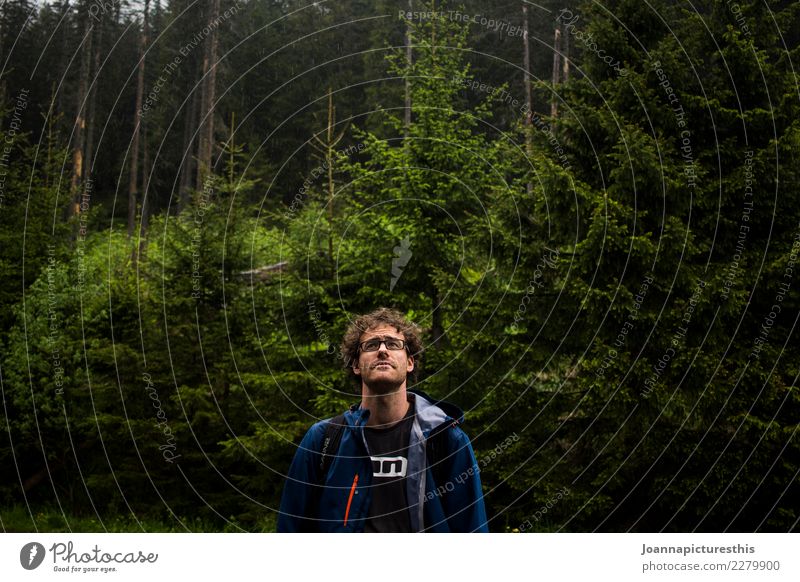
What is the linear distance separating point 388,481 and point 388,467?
0.09 m

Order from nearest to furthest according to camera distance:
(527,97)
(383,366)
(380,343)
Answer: (383,366) < (380,343) < (527,97)

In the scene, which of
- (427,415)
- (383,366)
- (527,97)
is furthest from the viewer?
(527,97)

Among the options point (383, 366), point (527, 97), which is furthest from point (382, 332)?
point (527, 97)

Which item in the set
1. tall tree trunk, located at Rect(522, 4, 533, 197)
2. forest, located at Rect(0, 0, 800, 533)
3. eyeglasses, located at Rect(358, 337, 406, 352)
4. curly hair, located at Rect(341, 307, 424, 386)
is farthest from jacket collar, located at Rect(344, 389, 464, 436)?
tall tree trunk, located at Rect(522, 4, 533, 197)

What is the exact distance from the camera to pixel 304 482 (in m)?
4.32

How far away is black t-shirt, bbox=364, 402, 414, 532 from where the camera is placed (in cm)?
431

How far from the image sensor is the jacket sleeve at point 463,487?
4.31 meters

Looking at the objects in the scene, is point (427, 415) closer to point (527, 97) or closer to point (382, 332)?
point (382, 332)

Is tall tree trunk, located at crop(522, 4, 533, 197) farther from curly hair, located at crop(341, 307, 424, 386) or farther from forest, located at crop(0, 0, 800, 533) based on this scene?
curly hair, located at crop(341, 307, 424, 386)

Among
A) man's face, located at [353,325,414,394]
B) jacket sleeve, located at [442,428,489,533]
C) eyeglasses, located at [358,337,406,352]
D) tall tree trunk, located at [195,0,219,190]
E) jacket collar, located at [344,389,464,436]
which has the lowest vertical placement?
jacket sleeve, located at [442,428,489,533]

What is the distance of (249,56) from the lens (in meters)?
21.5

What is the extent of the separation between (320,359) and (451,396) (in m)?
2.14

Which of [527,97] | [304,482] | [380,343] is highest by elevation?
[527,97]
